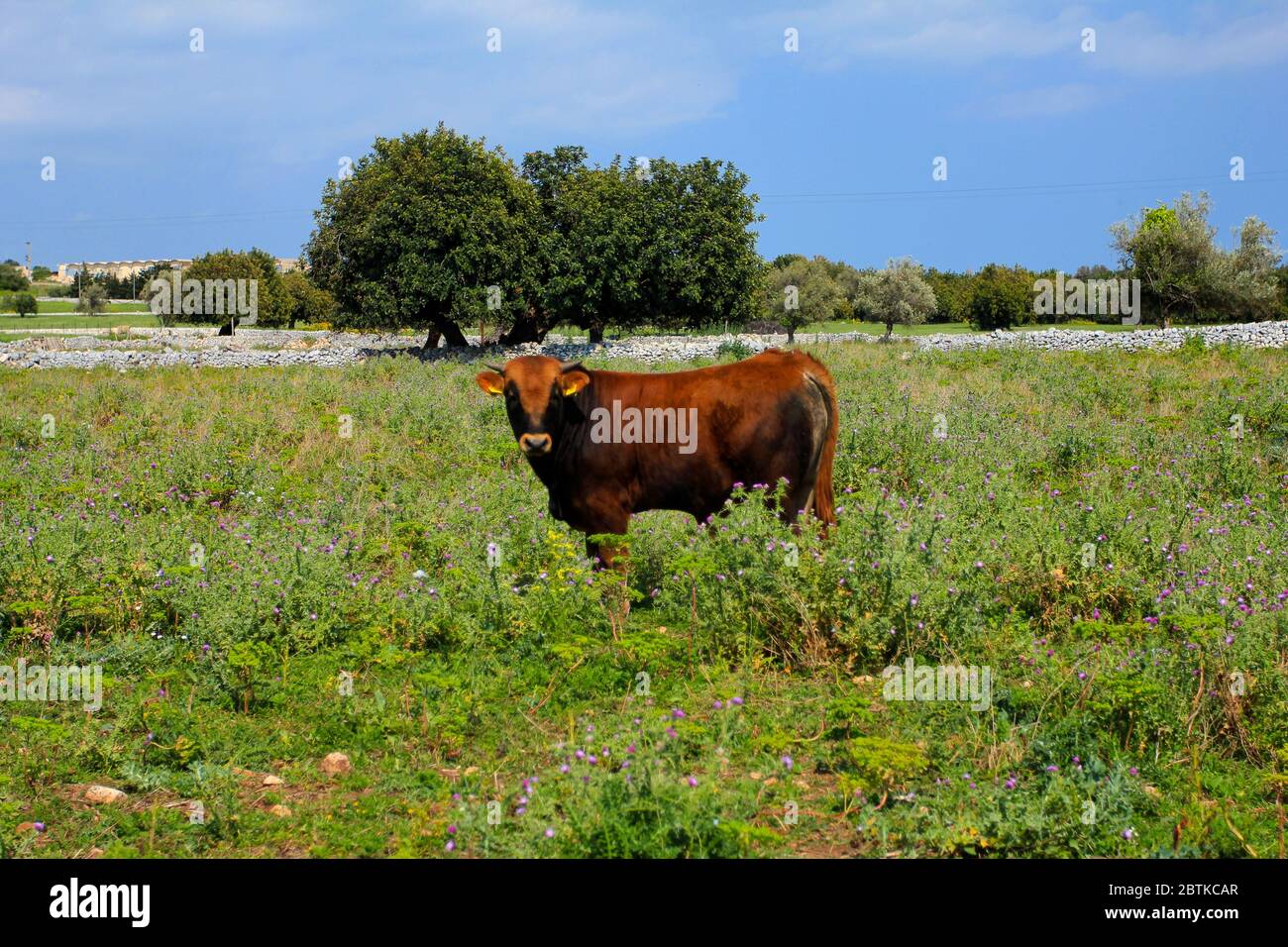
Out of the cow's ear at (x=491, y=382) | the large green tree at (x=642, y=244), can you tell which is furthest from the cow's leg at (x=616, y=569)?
the large green tree at (x=642, y=244)

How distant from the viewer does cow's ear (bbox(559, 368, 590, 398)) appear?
853cm

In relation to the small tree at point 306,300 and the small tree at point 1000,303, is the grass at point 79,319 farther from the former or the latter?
the small tree at point 1000,303

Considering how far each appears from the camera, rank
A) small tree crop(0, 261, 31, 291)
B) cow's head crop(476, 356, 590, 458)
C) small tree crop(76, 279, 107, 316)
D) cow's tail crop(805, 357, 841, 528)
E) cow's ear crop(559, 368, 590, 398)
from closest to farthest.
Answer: cow's head crop(476, 356, 590, 458)
cow's ear crop(559, 368, 590, 398)
cow's tail crop(805, 357, 841, 528)
small tree crop(76, 279, 107, 316)
small tree crop(0, 261, 31, 291)

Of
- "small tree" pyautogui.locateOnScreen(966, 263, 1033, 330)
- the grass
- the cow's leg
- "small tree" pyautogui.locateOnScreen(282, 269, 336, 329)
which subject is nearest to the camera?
the cow's leg

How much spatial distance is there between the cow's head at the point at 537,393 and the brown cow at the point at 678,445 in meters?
0.05

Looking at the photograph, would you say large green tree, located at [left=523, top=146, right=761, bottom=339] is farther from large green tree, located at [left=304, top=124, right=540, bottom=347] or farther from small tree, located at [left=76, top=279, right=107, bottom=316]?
small tree, located at [left=76, top=279, right=107, bottom=316]

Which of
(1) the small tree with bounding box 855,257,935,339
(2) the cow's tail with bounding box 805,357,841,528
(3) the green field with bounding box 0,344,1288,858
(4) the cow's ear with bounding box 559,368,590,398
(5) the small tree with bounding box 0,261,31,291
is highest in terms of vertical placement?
(5) the small tree with bounding box 0,261,31,291

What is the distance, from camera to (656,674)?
6594 mm

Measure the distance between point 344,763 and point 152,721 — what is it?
1.31m

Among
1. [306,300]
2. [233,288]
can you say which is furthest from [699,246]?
[306,300]

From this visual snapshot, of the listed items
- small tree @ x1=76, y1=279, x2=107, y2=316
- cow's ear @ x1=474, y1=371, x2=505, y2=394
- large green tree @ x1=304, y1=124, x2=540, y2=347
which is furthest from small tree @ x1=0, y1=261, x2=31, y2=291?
cow's ear @ x1=474, y1=371, x2=505, y2=394

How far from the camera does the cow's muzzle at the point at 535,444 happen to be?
791 centimetres

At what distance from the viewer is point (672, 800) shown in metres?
4.34

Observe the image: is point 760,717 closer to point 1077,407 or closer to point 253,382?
point 1077,407
